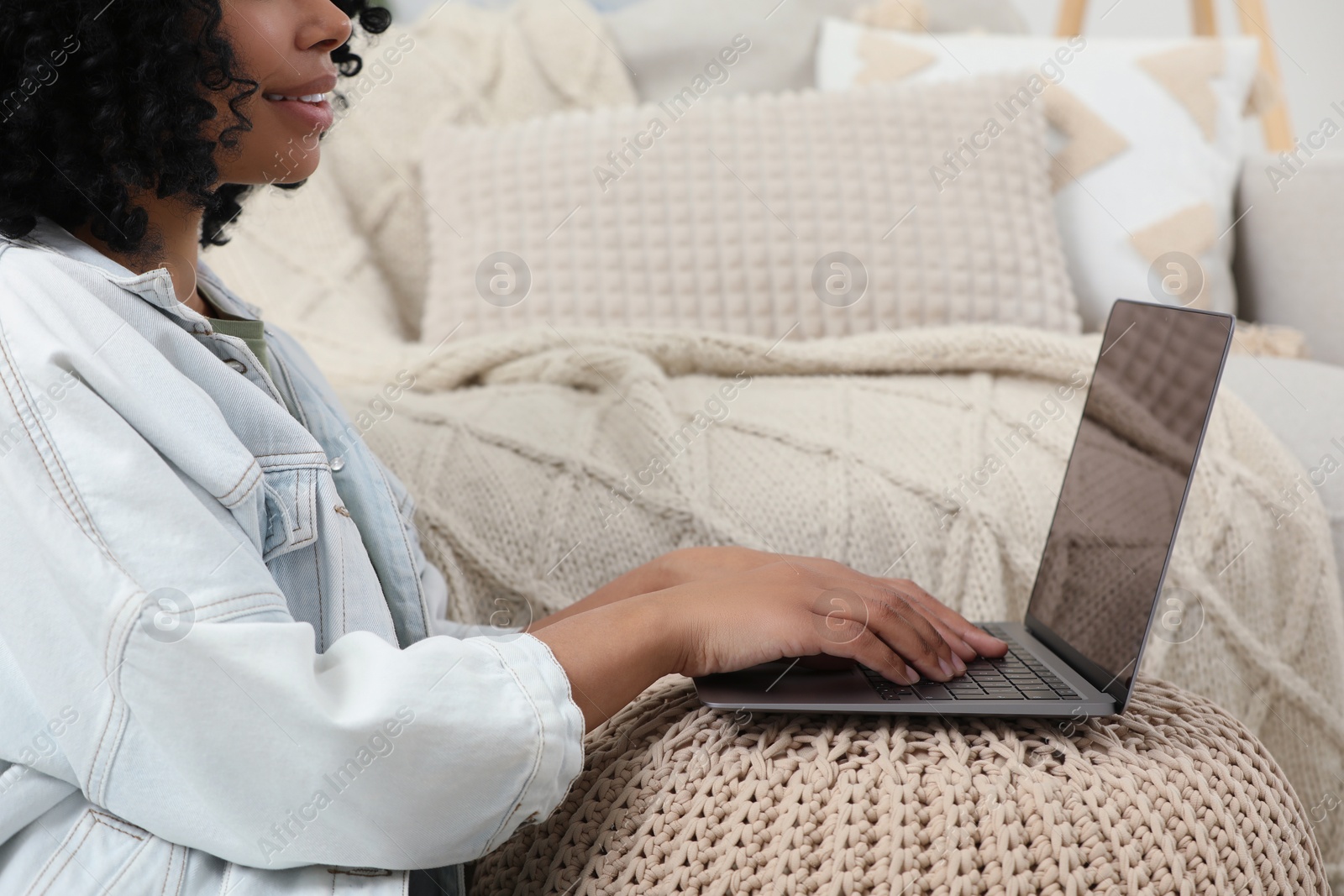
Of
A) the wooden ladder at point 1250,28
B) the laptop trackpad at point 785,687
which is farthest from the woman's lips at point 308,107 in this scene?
the wooden ladder at point 1250,28

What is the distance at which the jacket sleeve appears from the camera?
0.43m

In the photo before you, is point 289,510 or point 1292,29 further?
point 1292,29

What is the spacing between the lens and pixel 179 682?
1.40 ft

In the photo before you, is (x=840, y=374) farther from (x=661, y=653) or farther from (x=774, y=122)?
(x=661, y=653)

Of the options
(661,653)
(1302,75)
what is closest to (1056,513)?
(661,653)

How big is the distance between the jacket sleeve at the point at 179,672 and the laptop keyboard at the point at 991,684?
0.22 m

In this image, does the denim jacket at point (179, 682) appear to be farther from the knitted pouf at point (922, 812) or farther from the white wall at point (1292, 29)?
the white wall at point (1292, 29)

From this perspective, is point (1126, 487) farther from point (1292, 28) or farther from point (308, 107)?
point (1292, 28)

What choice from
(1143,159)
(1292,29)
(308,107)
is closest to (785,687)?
(308,107)

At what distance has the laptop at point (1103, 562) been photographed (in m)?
0.56

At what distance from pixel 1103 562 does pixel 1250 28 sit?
171 centimetres

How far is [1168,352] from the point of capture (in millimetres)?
623

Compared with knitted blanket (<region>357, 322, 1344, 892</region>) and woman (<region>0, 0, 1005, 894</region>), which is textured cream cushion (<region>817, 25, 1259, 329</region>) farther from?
woman (<region>0, 0, 1005, 894</region>)

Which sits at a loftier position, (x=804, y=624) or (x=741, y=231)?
(x=741, y=231)
